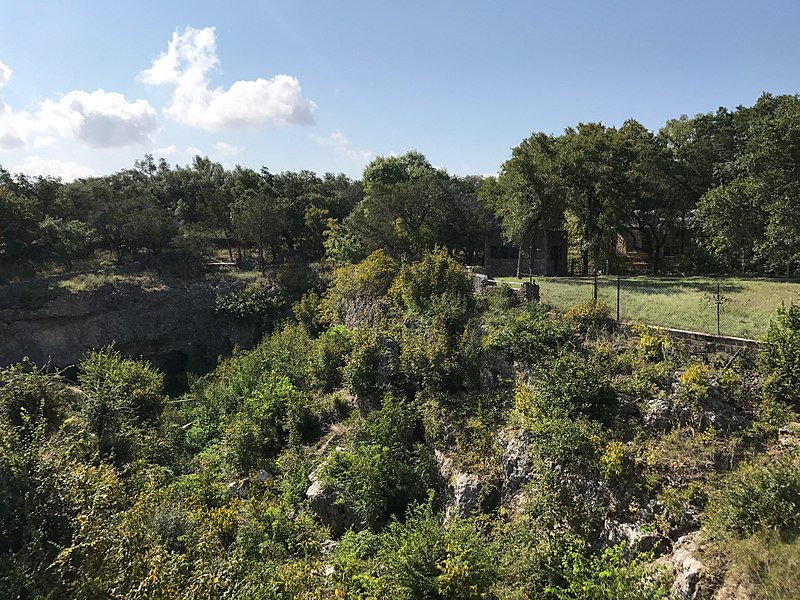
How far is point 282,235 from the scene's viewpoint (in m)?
41.6

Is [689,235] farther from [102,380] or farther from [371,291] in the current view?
[102,380]

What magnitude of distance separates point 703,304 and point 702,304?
0.13 ft

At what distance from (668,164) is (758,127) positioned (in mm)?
9264

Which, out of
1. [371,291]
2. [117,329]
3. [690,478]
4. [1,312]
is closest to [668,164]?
[371,291]

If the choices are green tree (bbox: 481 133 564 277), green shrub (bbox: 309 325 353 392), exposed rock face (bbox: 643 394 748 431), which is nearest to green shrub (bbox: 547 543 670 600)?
exposed rock face (bbox: 643 394 748 431)

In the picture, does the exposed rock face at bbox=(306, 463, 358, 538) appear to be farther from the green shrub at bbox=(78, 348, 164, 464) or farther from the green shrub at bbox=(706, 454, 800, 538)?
the green shrub at bbox=(706, 454, 800, 538)

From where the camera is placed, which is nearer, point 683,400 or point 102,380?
point 683,400

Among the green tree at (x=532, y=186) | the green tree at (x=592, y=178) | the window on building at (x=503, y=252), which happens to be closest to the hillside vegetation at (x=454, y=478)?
the green tree at (x=532, y=186)

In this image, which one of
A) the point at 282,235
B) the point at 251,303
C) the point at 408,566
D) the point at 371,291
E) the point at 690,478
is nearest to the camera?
the point at 408,566

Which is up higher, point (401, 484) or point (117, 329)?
point (117, 329)

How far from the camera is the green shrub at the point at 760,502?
6918 mm

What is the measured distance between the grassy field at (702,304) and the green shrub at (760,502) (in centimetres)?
415

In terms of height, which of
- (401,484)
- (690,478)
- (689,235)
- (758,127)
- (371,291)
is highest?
(758,127)

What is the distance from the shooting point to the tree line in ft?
60.1
